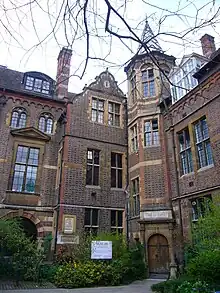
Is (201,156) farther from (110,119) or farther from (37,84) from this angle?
(37,84)

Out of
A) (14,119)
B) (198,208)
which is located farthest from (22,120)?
(198,208)

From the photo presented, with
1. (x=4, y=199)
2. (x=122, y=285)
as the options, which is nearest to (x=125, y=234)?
(x=122, y=285)

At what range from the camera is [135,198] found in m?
14.7

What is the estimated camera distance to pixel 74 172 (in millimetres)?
14383

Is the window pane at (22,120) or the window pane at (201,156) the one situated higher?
the window pane at (22,120)

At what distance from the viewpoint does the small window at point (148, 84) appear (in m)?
15.6

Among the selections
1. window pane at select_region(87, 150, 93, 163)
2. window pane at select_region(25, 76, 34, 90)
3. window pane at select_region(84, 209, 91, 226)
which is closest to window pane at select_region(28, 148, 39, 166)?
window pane at select_region(87, 150, 93, 163)

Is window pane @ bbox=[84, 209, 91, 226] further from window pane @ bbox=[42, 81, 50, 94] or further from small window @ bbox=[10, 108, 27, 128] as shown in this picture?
window pane @ bbox=[42, 81, 50, 94]

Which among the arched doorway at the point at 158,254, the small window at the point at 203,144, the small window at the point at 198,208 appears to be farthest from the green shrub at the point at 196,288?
the small window at the point at 203,144

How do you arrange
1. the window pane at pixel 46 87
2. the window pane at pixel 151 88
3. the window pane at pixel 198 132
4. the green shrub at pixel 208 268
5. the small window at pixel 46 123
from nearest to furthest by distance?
the green shrub at pixel 208 268
the window pane at pixel 198 132
the window pane at pixel 151 88
the small window at pixel 46 123
the window pane at pixel 46 87

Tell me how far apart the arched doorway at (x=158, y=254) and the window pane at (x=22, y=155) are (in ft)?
28.1

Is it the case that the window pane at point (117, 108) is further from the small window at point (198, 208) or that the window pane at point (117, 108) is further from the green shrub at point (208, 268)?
the green shrub at point (208, 268)

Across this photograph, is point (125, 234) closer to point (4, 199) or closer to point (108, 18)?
Result: point (4, 199)

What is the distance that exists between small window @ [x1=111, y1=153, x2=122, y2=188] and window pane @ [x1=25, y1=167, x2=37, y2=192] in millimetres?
4690
